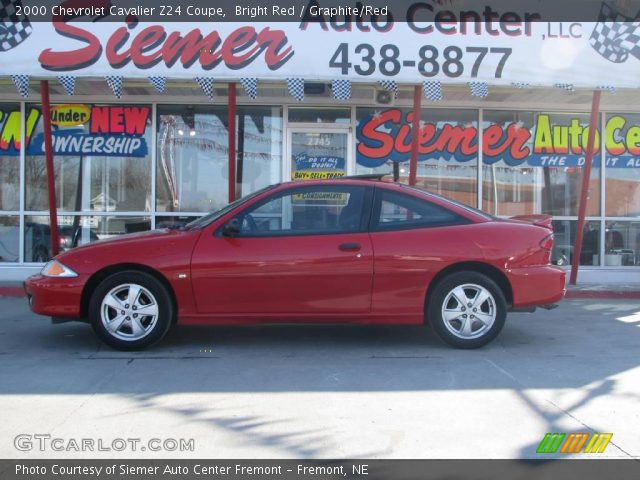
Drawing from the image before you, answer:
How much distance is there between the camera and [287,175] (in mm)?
11156

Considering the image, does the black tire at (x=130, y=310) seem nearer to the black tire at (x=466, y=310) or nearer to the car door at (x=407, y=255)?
the car door at (x=407, y=255)

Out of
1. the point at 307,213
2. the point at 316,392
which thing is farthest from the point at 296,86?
the point at 316,392

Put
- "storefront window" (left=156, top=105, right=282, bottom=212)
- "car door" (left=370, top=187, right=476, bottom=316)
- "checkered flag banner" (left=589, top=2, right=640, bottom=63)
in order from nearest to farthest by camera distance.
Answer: "car door" (left=370, top=187, right=476, bottom=316) → "checkered flag banner" (left=589, top=2, right=640, bottom=63) → "storefront window" (left=156, top=105, right=282, bottom=212)

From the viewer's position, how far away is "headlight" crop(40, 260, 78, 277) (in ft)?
18.9

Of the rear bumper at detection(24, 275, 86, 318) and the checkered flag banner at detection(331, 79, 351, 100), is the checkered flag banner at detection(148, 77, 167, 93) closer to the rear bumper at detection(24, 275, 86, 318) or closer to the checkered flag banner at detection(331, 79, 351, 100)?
the checkered flag banner at detection(331, 79, 351, 100)

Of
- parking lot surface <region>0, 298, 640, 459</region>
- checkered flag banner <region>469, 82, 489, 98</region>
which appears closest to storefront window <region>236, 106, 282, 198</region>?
checkered flag banner <region>469, 82, 489, 98</region>

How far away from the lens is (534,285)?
233 inches

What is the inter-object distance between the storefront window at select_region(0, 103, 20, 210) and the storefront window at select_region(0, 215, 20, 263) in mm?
212

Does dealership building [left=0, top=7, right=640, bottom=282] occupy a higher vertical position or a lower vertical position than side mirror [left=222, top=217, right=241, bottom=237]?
higher

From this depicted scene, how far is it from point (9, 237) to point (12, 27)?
392cm

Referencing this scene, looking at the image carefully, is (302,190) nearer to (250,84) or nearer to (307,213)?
(307,213)

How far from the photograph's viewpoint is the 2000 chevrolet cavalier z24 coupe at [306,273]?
18.8 ft

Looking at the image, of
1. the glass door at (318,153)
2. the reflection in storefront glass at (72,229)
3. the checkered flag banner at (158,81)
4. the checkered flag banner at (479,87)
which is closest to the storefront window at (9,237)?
the reflection in storefront glass at (72,229)

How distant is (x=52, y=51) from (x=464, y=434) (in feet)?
24.2
